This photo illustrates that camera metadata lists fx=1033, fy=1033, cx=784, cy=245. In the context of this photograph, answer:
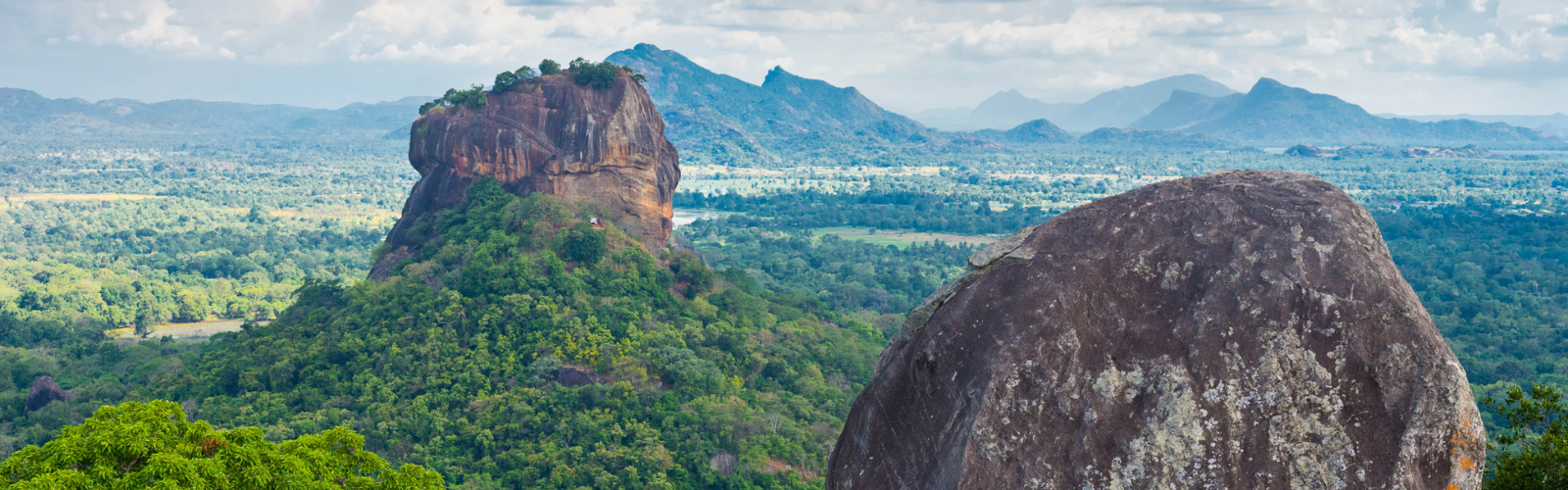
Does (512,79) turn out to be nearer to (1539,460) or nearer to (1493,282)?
(1539,460)

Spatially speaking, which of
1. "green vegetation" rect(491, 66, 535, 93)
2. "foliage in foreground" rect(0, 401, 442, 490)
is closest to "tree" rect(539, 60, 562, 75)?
"green vegetation" rect(491, 66, 535, 93)

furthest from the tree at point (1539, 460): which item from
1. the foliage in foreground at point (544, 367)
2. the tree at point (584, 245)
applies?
the tree at point (584, 245)

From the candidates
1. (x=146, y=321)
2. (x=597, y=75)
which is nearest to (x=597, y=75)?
(x=597, y=75)

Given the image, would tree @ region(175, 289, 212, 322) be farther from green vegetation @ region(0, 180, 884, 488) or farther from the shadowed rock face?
the shadowed rock face

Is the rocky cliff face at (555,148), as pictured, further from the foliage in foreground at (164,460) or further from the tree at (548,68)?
the foliage in foreground at (164,460)

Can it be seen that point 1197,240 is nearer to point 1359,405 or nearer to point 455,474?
point 1359,405

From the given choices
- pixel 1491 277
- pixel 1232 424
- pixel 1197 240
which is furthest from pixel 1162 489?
pixel 1491 277
